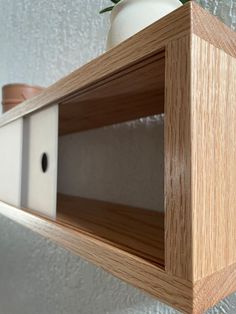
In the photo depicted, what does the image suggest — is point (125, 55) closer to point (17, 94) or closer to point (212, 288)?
point (212, 288)

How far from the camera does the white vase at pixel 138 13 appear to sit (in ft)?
1.15

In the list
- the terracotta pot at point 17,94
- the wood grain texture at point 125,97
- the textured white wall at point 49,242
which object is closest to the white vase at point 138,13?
the wood grain texture at point 125,97

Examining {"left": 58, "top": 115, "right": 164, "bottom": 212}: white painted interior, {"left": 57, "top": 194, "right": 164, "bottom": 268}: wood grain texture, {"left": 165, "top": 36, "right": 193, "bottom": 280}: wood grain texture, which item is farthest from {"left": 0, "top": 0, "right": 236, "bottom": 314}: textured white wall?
{"left": 165, "top": 36, "right": 193, "bottom": 280}: wood grain texture

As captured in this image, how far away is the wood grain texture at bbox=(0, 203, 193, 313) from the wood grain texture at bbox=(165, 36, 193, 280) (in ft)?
0.04

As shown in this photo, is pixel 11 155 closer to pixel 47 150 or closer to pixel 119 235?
pixel 47 150

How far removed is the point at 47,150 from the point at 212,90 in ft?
0.93

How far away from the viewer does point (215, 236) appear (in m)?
0.25

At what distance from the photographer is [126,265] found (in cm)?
29

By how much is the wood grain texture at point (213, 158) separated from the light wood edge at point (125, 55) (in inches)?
0.9

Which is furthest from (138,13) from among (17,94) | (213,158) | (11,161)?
(17,94)

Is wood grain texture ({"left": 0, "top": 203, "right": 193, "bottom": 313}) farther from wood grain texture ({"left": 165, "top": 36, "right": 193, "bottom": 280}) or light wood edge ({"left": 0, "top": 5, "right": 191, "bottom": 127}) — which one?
light wood edge ({"left": 0, "top": 5, "right": 191, "bottom": 127})

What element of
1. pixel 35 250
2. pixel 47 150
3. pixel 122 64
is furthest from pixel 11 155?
pixel 35 250

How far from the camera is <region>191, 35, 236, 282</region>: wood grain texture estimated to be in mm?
230

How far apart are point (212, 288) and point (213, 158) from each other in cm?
11
